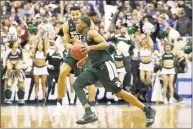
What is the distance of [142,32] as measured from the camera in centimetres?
2136

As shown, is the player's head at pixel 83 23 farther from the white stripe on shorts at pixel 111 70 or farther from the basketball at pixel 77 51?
the white stripe on shorts at pixel 111 70

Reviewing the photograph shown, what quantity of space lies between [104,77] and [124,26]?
355 inches

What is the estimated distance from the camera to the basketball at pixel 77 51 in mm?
12539

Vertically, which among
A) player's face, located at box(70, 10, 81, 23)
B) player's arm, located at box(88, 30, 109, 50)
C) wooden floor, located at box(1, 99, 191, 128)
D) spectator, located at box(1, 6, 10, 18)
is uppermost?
player's face, located at box(70, 10, 81, 23)

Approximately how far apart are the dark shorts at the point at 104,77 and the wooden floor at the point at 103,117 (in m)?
2.13

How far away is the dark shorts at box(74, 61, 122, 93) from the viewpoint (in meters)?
12.3

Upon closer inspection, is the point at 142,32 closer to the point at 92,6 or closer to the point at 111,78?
the point at 92,6

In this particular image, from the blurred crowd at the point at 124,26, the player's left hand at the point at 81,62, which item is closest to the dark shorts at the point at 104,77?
the player's left hand at the point at 81,62

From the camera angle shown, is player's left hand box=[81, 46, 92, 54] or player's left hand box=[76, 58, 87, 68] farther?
player's left hand box=[76, 58, 87, 68]

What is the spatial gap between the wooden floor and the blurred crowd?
67.6 inches

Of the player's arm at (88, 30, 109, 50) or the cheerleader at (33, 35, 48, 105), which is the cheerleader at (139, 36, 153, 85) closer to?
the cheerleader at (33, 35, 48, 105)

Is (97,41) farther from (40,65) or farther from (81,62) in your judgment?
(40,65)

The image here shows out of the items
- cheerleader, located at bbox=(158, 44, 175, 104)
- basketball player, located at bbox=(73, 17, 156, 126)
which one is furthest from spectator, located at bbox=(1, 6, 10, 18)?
basketball player, located at bbox=(73, 17, 156, 126)

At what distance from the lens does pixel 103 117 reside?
16297 mm
